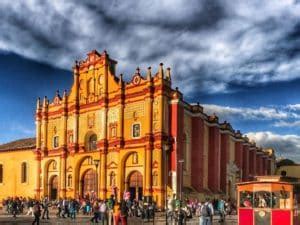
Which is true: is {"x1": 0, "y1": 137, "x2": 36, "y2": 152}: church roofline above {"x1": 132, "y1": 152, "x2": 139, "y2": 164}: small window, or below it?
above

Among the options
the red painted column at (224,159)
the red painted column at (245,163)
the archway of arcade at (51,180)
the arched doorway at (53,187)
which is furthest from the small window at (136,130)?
the red painted column at (245,163)

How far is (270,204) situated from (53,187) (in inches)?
1445

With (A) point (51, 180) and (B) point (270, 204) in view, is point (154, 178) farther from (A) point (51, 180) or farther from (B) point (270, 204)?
(B) point (270, 204)

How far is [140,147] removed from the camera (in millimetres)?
45125

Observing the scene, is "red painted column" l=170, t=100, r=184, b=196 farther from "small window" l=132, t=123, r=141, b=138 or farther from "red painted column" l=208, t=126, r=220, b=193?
"red painted column" l=208, t=126, r=220, b=193

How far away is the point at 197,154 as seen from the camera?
48.2 meters

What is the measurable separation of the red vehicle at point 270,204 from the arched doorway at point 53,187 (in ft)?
115

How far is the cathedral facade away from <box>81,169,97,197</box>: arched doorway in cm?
10

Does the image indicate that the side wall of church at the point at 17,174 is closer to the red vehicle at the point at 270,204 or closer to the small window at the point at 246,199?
the small window at the point at 246,199

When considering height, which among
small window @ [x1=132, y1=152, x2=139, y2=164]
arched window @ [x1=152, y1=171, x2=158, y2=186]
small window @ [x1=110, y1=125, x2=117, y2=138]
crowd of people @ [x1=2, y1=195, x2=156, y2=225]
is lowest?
crowd of people @ [x1=2, y1=195, x2=156, y2=225]

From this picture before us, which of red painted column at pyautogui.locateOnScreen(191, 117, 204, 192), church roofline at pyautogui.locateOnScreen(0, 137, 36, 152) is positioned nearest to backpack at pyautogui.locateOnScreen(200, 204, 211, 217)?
red painted column at pyautogui.locateOnScreen(191, 117, 204, 192)

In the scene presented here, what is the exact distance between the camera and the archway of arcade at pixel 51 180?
53.1 metres

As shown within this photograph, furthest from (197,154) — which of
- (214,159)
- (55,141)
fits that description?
(55,141)

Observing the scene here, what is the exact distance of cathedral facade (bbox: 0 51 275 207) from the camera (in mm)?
43969
